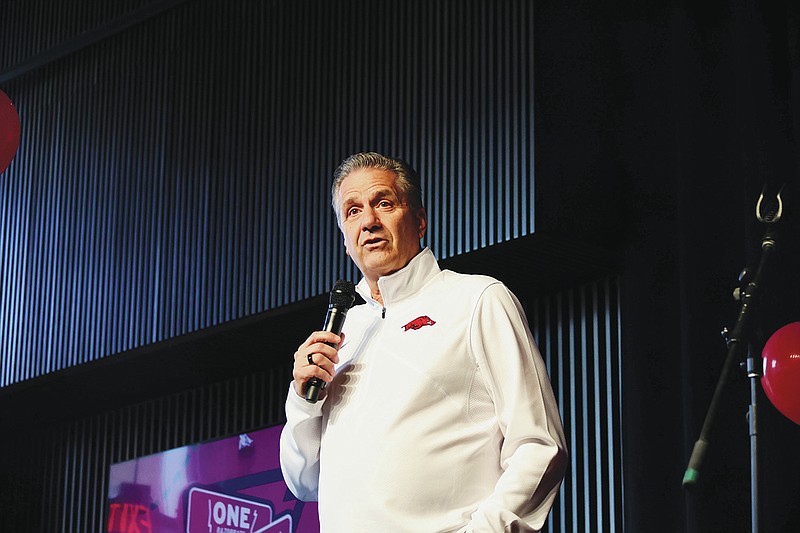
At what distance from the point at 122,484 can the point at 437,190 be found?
7.64 feet

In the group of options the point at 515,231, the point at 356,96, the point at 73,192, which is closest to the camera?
the point at 515,231

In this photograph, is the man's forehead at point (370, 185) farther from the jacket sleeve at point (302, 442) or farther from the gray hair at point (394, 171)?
the jacket sleeve at point (302, 442)

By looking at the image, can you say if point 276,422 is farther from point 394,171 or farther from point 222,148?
point 394,171

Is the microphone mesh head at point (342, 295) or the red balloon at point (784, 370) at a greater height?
the red balloon at point (784, 370)

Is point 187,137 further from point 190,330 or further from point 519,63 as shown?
point 519,63

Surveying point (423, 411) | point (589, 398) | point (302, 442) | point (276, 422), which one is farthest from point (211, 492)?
point (423, 411)

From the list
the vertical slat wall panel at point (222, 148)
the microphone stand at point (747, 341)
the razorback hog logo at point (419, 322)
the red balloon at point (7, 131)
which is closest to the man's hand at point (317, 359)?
the razorback hog logo at point (419, 322)

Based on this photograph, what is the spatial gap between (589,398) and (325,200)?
1.28 m

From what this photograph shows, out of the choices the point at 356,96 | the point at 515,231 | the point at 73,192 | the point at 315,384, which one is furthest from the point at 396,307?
the point at 73,192

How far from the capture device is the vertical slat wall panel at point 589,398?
14.1 feet

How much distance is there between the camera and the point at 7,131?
141 inches

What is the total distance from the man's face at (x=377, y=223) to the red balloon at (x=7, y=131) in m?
1.58

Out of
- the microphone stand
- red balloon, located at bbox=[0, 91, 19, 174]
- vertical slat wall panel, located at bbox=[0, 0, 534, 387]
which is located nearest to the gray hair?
the microphone stand

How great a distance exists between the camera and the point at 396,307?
2219 mm
